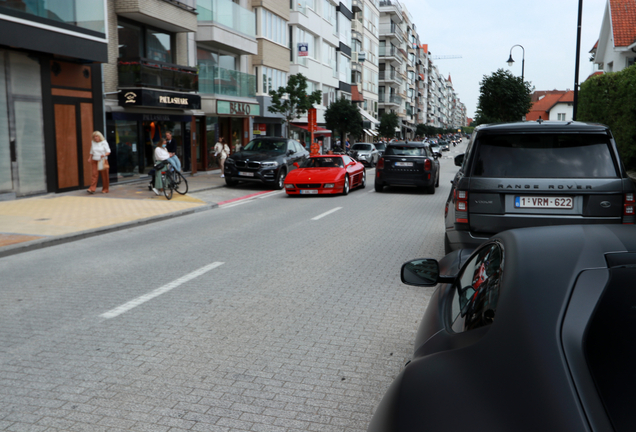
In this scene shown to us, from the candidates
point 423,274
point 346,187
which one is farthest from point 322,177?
point 423,274

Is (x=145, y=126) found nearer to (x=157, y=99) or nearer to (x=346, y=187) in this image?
(x=157, y=99)

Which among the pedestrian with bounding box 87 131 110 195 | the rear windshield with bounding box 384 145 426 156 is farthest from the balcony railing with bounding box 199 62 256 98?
the rear windshield with bounding box 384 145 426 156

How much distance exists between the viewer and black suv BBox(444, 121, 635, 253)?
5.96m

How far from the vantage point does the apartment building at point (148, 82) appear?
71.0 ft

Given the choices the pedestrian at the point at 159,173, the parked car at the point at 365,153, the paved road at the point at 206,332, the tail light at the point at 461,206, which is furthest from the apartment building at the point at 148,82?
the tail light at the point at 461,206

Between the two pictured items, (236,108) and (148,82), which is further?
(236,108)

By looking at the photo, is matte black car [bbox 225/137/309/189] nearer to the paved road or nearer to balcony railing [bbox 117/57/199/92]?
balcony railing [bbox 117/57/199/92]

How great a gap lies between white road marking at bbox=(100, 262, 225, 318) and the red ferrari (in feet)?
33.1

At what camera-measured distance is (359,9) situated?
205ft

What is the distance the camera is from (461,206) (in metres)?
6.37

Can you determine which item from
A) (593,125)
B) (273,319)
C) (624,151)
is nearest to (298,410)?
(273,319)

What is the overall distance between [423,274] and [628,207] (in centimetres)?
409

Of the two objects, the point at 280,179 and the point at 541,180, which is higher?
the point at 541,180

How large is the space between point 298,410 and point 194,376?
0.87 m
